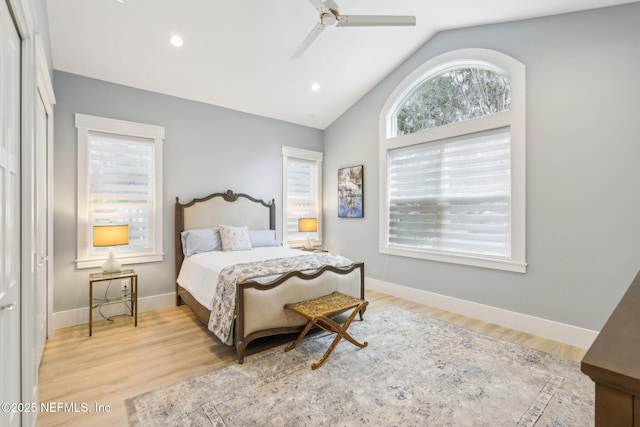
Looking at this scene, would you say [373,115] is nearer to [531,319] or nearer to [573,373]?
[531,319]

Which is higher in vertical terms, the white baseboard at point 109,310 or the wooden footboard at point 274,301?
the wooden footboard at point 274,301

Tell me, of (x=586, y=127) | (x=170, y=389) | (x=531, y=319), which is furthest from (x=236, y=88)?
(x=531, y=319)

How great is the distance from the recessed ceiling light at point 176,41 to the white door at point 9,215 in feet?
5.88

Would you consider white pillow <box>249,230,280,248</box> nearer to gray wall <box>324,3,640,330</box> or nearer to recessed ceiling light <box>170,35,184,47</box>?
recessed ceiling light <box>170,35,184,47</box>

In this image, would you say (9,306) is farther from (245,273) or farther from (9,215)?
(245,273)

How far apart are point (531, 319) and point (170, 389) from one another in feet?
11.2

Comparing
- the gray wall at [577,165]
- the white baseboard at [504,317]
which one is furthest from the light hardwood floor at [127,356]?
the gray wall at [577,165]

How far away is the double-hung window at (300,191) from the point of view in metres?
5.19

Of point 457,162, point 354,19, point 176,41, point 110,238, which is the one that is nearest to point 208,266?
point 110,238

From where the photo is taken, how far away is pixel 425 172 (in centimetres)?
412

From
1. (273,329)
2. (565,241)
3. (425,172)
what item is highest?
(425,172)

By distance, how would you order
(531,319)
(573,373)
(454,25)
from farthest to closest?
(454,25)
(531,319)
(573,373)

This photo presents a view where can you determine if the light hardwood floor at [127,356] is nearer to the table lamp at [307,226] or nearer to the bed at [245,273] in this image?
the bed at [245,273]

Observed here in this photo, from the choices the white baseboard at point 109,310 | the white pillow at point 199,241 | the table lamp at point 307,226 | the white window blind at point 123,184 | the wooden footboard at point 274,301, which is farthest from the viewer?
the table lamp at point 307,226
